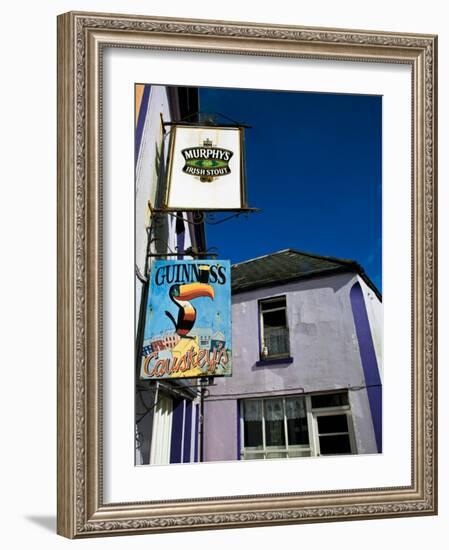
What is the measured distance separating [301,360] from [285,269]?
10.7 inches

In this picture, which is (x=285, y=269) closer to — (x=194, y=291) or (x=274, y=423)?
(x=194, y=291)

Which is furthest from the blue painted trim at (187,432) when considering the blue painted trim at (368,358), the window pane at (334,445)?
→ the blue painted trim at (368,358)

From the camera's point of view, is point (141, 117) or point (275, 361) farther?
point (275, 361)

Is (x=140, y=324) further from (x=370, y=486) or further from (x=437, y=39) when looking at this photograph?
(x=437, y=39)

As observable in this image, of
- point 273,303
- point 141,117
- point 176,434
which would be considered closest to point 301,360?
point 273,303

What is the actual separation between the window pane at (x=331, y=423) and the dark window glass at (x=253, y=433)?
0.60 ft

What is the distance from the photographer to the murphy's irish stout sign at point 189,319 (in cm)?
293

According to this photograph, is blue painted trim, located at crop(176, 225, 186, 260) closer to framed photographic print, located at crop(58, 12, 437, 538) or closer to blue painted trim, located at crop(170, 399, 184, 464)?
framed photographic print, located at crop(58, 12, 437, 538)

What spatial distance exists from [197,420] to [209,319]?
0.29 metres

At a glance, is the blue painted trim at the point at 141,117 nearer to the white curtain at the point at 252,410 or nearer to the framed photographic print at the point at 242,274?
the framed photographic print at the point at 242,274

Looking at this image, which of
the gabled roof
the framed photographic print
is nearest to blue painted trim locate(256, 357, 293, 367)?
the framed photographic print

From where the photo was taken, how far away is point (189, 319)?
297 cm

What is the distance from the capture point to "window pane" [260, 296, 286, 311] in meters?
3.06

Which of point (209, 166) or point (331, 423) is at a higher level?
point (209, 166)
